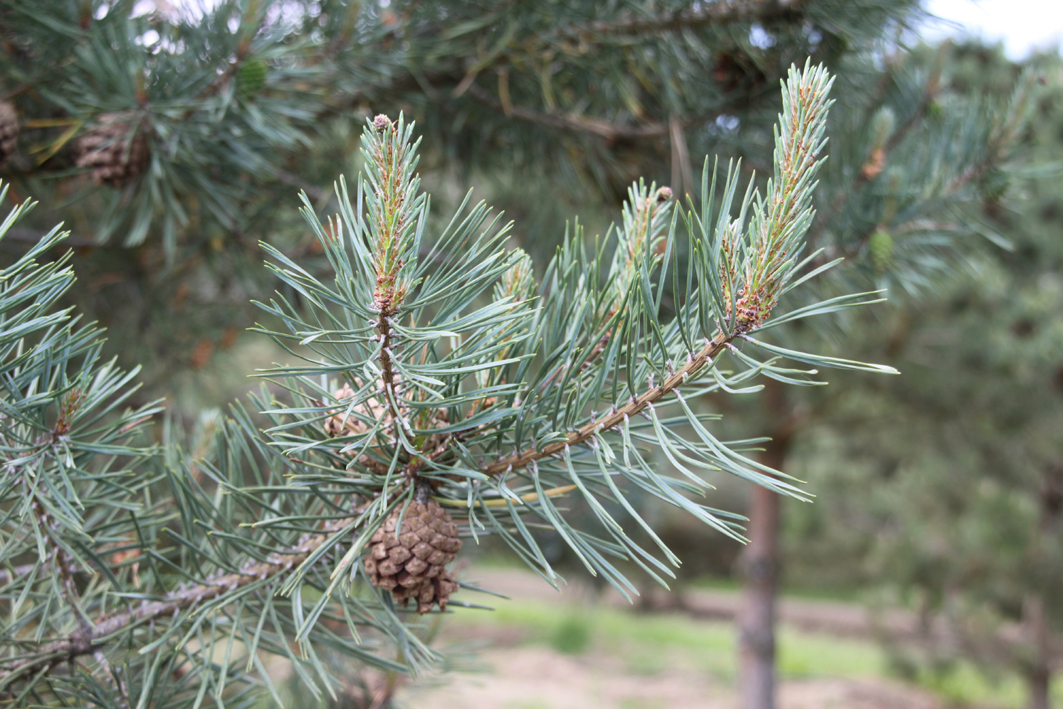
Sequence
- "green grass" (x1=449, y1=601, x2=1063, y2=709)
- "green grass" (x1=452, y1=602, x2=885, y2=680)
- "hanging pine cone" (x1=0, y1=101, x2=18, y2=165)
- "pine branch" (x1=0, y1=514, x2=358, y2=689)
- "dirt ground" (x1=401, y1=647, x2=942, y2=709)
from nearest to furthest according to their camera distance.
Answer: "pine branch" (x1=0, y1=514, x2=358, y2=689), "hanging pine cone" (x1=0, y1=101, x2=18, y2=165), "dirt ground" (x1=401, y1=647, x2=942, y2=709), "green grass" (x1=449, y1=601, x2=1063, y2=709), "green grass" (x1=452, y1=602, x2=885, y2=680)

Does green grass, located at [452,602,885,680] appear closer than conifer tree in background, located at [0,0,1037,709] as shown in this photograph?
No

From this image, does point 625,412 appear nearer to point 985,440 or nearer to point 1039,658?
point 985,440

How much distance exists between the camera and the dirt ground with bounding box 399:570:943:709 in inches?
150

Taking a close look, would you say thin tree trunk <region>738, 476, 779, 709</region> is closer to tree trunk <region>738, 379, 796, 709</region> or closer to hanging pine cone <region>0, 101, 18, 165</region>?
tree trunk <region>738, 379, 796, 709</region>

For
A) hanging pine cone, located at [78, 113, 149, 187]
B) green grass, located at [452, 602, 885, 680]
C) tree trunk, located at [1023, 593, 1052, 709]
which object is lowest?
green grass, located at [452, 602, 885, 680]

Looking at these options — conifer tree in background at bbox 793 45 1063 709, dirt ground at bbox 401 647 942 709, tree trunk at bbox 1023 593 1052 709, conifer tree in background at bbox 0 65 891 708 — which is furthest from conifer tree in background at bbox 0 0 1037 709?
dirt ground at bbox 401 647 942 709

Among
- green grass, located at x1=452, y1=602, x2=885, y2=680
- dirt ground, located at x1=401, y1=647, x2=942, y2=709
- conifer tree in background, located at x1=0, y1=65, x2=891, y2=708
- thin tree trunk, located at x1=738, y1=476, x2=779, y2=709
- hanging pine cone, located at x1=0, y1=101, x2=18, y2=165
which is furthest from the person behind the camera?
green grass, located at x1=452, y1=602, x2=885, y2=680

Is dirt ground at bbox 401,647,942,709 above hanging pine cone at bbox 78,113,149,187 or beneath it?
beneath

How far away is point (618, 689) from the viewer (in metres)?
4.25

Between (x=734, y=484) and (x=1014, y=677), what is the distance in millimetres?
4402

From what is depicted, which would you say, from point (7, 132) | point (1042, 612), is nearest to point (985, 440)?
point (1042, 612)

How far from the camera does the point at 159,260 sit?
103 centimetres

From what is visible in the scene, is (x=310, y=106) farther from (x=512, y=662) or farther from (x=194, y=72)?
(x=512, y=662)

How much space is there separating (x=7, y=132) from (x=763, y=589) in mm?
3200
